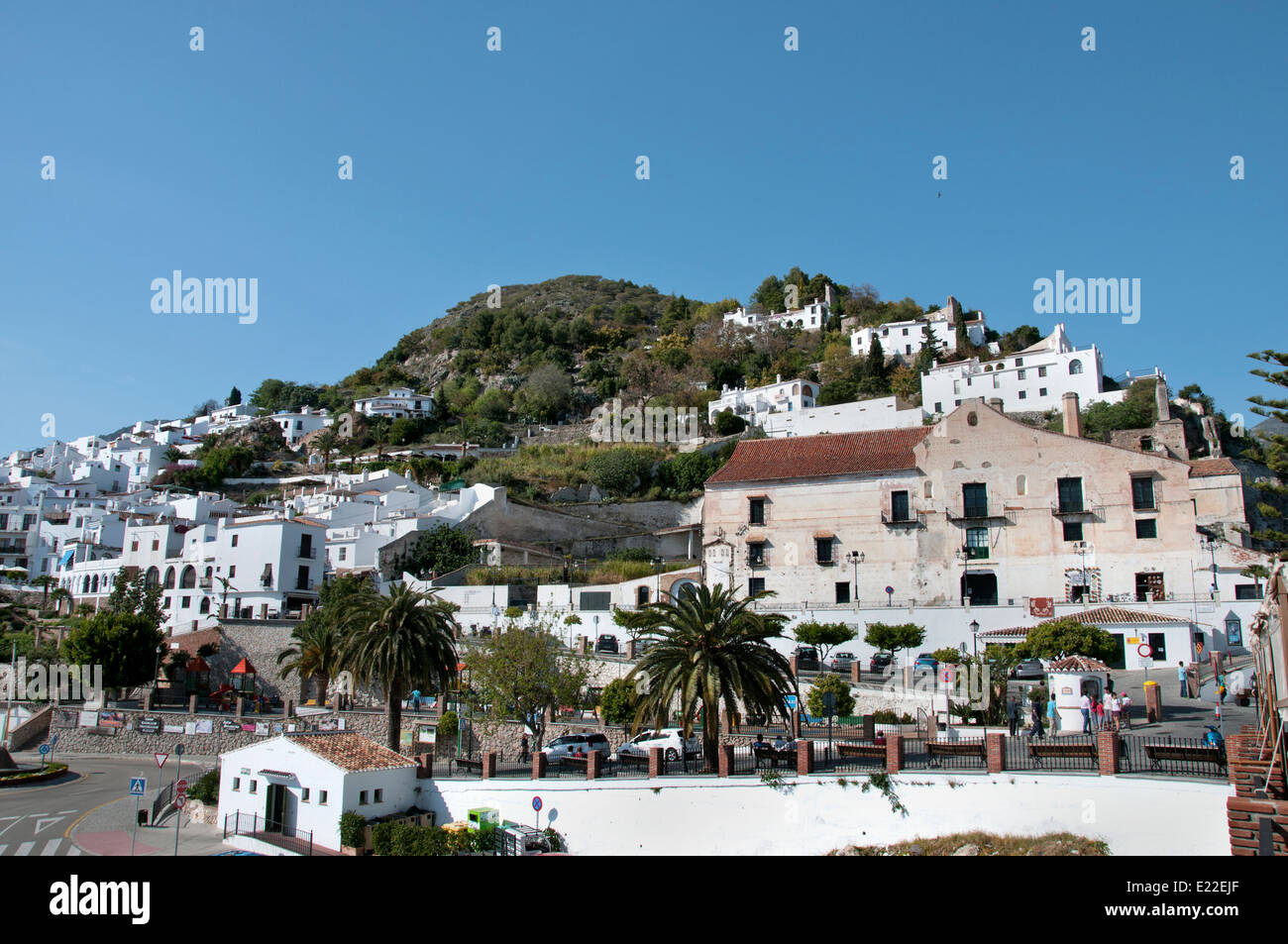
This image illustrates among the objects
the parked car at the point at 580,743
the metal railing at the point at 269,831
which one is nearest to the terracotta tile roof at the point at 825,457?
the parked car at the point at 580,743

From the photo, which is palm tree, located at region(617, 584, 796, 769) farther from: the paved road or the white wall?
the paved road

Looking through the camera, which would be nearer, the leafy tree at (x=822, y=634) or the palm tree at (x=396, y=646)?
the palm tree at (x=396, y=646)

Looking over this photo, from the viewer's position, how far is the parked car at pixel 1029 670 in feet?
97.7

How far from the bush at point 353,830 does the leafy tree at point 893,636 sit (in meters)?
19.0

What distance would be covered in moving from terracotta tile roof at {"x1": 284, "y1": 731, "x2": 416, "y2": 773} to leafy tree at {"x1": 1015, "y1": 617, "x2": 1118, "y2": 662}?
18.2 meters

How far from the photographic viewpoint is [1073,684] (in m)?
23.5

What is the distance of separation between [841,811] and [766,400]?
6564 centimetres

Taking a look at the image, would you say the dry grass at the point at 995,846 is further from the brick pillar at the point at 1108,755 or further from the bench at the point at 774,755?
the bench at the point at 774,755

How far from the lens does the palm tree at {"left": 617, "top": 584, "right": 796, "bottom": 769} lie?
22203 millimetres

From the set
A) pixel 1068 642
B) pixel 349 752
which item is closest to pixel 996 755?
pixel 1068 642

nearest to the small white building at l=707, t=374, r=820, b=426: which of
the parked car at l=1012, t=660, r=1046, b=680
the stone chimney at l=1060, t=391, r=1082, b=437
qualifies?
the stone chimney at l=1060, t=391, r=1082, b=437

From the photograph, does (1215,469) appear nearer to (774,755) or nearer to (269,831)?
(774,755)

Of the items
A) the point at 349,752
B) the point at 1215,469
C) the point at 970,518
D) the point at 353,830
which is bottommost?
the point at 353,830

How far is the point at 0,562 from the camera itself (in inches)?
3029
